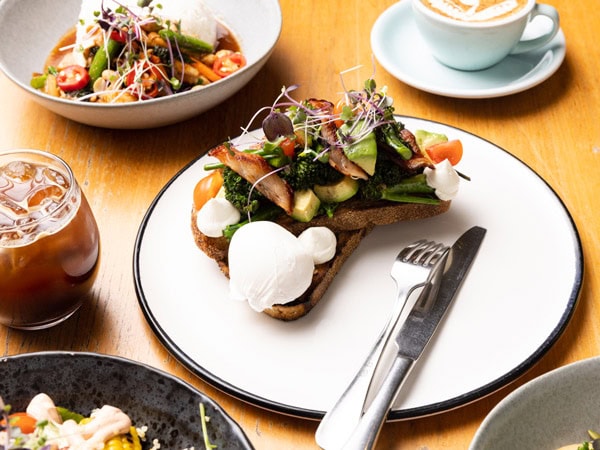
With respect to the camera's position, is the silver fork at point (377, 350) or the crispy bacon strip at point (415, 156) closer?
the silver fork at point (377, 350)

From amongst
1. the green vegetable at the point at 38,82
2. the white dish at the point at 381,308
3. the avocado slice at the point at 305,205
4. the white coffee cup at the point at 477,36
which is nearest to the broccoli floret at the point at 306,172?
the avocado slice at the point at 305,205

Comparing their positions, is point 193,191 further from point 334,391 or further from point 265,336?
point 334,391

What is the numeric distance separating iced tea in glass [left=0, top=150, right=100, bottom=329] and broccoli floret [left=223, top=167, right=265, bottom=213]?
0.33 m

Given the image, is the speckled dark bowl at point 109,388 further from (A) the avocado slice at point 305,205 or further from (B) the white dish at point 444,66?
(B) the white dish at point 444,66

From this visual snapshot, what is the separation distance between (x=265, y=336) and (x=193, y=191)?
1.72 ft

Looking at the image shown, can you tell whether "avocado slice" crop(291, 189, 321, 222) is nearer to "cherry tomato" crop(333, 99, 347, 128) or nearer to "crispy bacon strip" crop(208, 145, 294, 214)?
"crispy bacon strip" crop(208, 145, 294, 214)

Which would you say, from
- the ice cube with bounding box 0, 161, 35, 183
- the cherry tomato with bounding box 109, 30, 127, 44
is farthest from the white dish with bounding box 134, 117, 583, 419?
the cherry tomato with bounding box 109, 30, 127, 44

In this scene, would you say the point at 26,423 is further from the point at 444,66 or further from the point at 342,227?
the point at 444,66

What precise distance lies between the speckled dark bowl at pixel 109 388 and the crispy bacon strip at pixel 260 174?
0.56 m

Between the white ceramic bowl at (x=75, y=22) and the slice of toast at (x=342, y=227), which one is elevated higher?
the white ceramic bowl at (x=75, y=22)

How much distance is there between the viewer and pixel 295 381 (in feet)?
5.33

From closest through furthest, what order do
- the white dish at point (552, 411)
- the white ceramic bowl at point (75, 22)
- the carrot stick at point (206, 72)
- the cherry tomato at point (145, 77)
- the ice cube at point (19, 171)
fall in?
the white dish at point (552, 411) < the ice cube at point (19, 171) < the white ceramic bowl at point (75, 22) < the cherry tomato at point (145, 77) < the carrot stick at point (206, 72)

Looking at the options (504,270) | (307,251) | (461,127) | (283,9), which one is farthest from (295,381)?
(283,9)

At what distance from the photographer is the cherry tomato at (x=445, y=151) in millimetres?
2027
